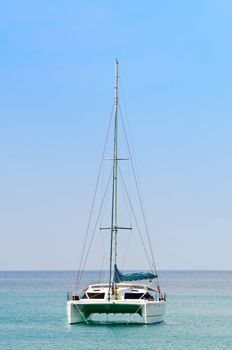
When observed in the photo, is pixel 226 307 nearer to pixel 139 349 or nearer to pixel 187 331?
pixel 187 331

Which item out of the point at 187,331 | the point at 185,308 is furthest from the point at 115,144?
the point at 185,308

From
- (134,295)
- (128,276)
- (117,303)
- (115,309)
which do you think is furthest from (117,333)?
(128,276)

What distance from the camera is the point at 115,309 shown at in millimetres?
55750

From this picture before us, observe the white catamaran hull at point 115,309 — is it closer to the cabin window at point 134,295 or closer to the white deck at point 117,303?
the white deck at point 117,303

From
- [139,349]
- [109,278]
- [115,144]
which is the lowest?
[139,349]

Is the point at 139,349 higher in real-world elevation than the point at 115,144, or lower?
lower

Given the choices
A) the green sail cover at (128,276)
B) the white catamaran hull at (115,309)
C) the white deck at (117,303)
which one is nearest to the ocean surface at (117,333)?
the white catamaran hull at (115,309)

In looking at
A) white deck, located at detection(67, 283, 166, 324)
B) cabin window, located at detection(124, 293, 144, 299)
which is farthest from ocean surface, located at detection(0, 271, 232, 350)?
cabin window, located at detection(124, 293, 144, 299)

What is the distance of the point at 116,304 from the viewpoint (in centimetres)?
5534

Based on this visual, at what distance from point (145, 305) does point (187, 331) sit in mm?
3609

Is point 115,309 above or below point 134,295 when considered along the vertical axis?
below

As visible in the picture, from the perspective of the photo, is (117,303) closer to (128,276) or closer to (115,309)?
(115,309)

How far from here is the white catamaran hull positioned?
55.6 metres

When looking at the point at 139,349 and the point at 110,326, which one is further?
the point at 110,326
